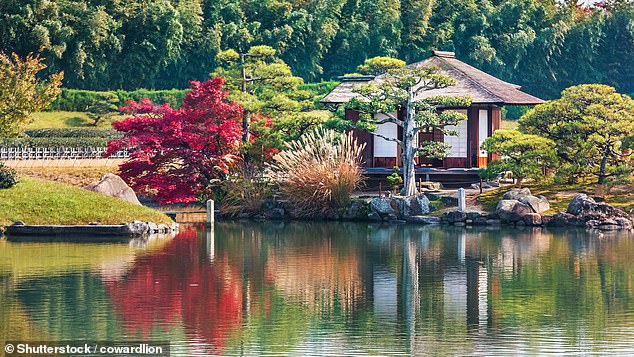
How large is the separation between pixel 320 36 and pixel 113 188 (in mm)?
29071

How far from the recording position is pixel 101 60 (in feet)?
180

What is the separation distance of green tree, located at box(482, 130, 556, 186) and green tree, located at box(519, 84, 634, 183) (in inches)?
30.9

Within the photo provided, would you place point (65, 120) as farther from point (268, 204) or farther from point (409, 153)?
point (409, 153)

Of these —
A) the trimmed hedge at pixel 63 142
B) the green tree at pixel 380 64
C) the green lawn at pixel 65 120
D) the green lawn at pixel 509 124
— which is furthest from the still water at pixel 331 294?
the green lawn at pixel 509 124

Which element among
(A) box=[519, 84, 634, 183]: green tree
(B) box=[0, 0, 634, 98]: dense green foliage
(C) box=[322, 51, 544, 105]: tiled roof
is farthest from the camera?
(B) box=[0, 0, 634, 98]: dense green foliage

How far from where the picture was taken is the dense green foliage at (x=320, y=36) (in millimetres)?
53562

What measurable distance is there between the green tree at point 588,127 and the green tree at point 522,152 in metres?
0.79

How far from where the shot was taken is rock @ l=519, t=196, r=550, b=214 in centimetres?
A: 3148

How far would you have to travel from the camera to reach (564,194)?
3353cm

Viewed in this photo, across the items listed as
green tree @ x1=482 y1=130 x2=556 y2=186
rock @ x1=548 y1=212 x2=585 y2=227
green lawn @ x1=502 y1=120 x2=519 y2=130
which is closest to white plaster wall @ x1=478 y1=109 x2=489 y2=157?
green tree @ x1=482 y1=130 x2=556 y2=186

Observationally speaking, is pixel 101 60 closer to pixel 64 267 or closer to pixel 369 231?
pixel 369 231

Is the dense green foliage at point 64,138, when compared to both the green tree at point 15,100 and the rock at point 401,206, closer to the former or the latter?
the green tree at point 15,100

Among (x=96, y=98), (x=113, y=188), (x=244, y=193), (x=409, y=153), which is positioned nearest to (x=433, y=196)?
(x=409, y=153)

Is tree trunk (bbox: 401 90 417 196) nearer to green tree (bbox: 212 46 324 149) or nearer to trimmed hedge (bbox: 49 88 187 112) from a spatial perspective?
green tree (bbox: 212 46 324 149)
